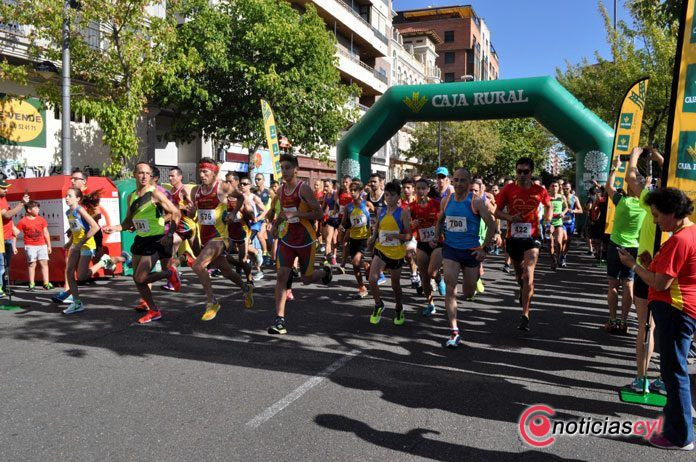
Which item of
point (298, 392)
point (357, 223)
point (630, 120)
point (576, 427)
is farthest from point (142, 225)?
point (630, 120)

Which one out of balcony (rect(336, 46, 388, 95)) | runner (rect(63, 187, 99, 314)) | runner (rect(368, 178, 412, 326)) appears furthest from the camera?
balcony (rect(336, 46, 388, 95))

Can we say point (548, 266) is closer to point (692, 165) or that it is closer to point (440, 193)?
point (440, 193)

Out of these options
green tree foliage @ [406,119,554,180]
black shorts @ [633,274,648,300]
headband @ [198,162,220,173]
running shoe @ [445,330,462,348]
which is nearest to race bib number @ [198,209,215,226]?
headband @ [198,162,220,173]

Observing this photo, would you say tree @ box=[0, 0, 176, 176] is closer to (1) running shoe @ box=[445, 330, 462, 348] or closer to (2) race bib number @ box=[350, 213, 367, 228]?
(2) race bib number @ box=[350, 213, 367, 228]

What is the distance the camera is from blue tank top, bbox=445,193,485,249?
20.2ft

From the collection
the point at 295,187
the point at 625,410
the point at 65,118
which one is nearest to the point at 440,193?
the point at 295,187

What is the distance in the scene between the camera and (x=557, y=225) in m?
13.0

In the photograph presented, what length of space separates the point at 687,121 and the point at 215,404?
170 inches

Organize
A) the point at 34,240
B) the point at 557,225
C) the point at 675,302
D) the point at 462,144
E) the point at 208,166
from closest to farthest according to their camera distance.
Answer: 1. the point at 675,302
2. the point at 208,166
3. the point at 34,240
4. the point at 557,225
5. the point at 462,144

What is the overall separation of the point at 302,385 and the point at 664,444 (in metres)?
2.60

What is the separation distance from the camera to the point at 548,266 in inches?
539

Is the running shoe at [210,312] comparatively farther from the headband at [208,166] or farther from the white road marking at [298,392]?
the white road marking at [298,392]

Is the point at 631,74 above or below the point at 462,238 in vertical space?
above

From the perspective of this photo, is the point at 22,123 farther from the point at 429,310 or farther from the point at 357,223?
the point at 429,310
